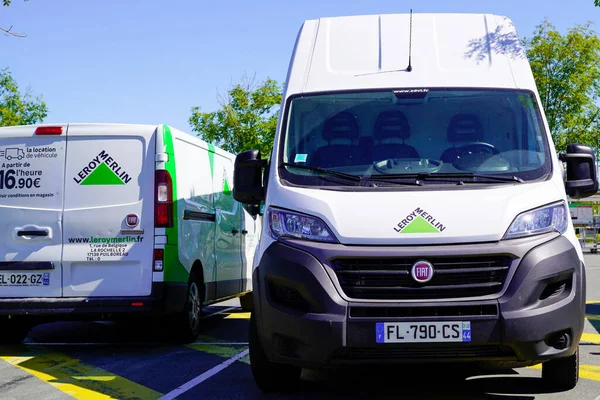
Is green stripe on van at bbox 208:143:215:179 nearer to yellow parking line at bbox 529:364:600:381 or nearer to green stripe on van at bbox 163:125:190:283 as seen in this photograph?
green stripe on van at bbox 163:125:190:283

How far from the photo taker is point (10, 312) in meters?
9.39

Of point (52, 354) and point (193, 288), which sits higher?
point (193, 288)

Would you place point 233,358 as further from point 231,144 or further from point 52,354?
point 231,144

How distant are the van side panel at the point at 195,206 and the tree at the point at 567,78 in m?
28.5

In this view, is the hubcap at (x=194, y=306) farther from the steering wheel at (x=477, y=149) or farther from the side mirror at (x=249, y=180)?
the steering wheel at (x=477, y=149)

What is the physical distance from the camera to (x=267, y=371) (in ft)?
22.4

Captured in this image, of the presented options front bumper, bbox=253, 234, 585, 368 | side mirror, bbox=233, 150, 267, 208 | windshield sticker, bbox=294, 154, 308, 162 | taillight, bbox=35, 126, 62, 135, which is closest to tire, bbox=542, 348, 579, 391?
front bumper, bbox=253, 234, 585, 368

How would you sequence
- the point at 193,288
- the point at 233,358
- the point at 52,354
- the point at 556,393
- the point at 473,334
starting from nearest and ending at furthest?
the point at 473,334, the point at 556,393, the point at 233,358, the point at 52,354, the point at 193,288

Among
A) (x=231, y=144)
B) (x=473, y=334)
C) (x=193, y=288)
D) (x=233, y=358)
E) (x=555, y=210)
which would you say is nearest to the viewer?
(x=473, y=334)

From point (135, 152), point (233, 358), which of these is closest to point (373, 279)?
point (233, 358)

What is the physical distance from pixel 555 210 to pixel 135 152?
490cm

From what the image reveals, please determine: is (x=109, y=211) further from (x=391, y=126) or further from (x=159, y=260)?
(x=391, y=126)

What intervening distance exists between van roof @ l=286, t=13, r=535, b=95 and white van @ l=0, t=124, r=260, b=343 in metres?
2.67

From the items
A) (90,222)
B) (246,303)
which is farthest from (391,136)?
(246,303)
